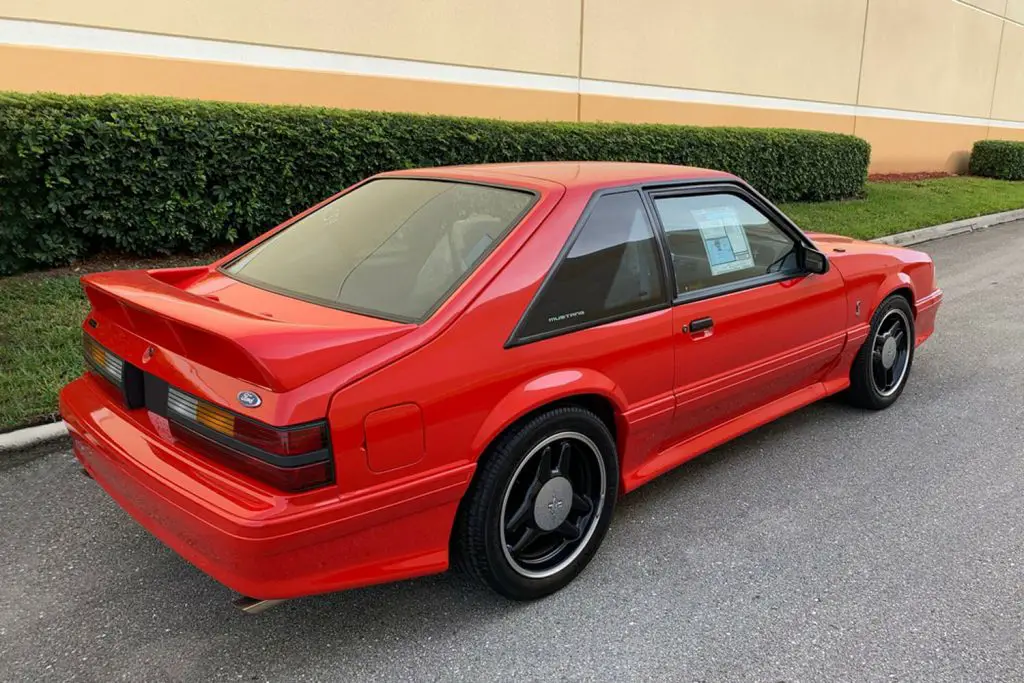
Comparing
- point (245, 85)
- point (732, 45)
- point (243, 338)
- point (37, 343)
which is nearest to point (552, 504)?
point (243, 338)

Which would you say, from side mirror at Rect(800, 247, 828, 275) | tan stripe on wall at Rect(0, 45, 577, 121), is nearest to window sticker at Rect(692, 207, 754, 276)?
side mirror at Rect(800, 247, 828, 275)

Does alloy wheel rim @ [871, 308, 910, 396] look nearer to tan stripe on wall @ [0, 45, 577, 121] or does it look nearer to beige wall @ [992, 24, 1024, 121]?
tan stripe on wall @ [0, 45, 577, 121]

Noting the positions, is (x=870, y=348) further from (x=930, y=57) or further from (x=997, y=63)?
(x=997, y=63)

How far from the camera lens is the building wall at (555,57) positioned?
698 centimetres

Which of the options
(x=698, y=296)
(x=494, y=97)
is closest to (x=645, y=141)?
(x=494, y=97)

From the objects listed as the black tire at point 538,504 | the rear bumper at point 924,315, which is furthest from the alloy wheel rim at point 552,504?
the rear bumper at point 924,315

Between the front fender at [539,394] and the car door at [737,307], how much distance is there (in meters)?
0.47

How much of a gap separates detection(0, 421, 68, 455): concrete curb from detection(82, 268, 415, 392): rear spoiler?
174 cm

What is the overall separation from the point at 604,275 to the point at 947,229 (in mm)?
11015

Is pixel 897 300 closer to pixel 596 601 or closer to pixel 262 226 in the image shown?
pixel 596 601

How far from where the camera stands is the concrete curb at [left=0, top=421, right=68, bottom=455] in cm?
371

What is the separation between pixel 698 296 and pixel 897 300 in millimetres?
1948

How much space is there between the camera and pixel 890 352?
4.47 m

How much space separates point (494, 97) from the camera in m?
9.93
